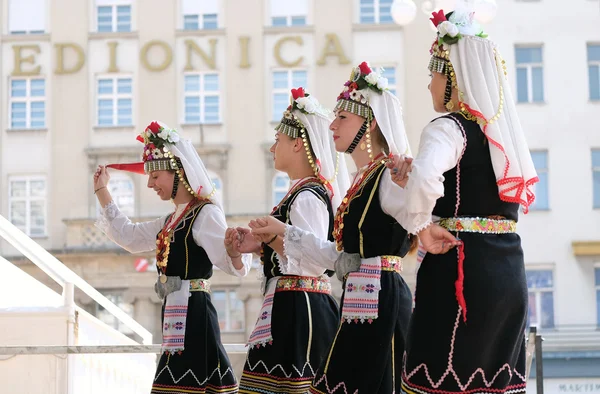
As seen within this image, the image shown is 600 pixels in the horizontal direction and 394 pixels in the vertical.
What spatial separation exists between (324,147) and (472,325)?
1.53m

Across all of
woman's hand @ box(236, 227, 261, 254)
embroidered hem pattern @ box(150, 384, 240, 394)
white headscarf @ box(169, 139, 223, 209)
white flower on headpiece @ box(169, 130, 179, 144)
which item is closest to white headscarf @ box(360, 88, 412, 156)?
woman's hand @ box(236, 227, 261, 254)

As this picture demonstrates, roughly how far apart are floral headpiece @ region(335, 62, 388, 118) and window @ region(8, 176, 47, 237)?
18497mm

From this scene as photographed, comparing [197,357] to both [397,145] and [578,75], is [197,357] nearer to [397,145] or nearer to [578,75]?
[397,145]

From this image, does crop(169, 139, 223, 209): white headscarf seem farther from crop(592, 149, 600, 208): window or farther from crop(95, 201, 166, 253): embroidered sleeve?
crop(592, 149, 600, 208): window

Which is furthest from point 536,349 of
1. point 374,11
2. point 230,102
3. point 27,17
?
point 27,17

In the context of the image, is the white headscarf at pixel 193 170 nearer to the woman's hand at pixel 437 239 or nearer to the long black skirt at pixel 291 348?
the long black skirt at pixel 291 348

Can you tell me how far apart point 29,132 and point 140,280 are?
3.65m

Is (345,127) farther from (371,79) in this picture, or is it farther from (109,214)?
(109,214)

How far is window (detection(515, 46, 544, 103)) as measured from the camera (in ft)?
70.4

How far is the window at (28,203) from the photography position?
21844mm

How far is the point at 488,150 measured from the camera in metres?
3.30

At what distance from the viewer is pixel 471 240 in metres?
3.24

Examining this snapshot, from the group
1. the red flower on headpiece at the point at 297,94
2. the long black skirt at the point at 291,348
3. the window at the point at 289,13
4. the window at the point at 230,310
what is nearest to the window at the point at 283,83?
the window at the point at 289,13

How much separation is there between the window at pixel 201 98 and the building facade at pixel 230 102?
27 mm
